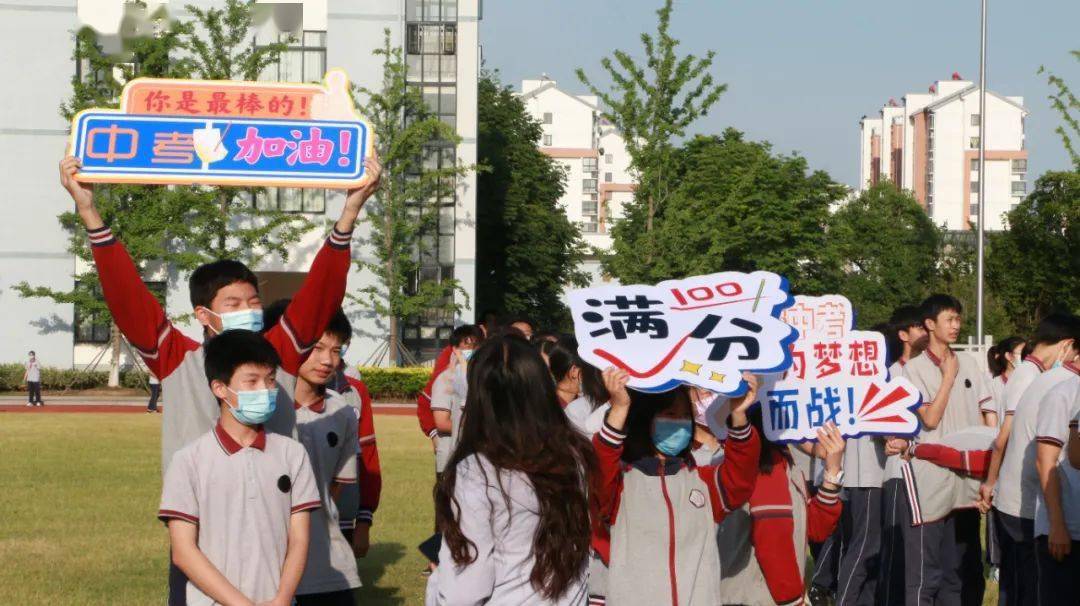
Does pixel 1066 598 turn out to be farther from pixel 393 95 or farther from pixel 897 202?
pixel 897 202

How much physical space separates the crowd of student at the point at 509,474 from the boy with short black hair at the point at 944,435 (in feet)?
1.87

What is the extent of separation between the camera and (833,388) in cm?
576

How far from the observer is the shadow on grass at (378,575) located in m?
10.4

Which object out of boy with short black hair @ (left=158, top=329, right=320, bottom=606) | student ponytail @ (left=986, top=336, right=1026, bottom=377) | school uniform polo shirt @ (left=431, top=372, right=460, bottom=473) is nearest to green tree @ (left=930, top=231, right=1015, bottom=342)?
student ponytail @ (left=986, top=336, right=1026, bottom=377)

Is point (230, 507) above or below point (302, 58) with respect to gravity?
below

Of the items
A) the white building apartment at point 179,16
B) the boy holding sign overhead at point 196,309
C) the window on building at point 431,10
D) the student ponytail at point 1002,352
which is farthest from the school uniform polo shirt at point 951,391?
the window on building at point 431,10

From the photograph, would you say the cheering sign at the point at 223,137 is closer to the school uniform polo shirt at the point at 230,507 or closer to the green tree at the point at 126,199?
the school uniform polo shirt at the point at 230,507

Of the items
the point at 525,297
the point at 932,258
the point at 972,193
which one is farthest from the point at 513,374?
the point at 972,193

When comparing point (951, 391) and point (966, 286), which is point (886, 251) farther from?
point (951, 391)

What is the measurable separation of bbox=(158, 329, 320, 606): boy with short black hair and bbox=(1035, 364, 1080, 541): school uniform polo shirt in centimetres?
358

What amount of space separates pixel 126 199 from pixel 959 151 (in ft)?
255

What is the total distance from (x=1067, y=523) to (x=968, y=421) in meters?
2.30

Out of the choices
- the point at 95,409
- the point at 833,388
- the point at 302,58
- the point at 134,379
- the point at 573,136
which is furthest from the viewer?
the point at 573,136

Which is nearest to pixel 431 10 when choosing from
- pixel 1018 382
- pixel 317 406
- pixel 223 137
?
pixel 1018 382
